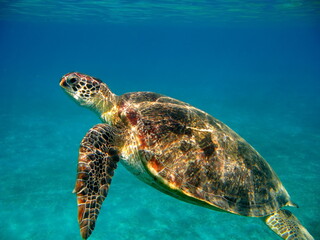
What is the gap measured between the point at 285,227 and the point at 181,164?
208 cm

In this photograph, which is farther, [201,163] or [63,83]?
[63,83]

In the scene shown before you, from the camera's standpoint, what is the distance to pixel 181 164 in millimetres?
3023

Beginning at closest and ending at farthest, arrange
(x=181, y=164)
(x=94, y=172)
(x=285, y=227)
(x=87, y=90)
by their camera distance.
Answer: (x=94, y=172) < (x=181, y=164) < (x=285, y=227) < (x=87, y=90)

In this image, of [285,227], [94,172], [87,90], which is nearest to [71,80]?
[87,90]

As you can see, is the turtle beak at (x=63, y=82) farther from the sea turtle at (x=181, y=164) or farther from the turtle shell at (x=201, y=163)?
the turtle shell at (x=201, y=163)

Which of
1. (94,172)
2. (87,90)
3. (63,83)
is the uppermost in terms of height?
(63,83)

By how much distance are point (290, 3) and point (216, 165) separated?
23.6m

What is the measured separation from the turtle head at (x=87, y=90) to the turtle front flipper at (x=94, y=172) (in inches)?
36.2

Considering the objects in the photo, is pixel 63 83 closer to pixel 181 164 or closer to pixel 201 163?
pixel 181 164

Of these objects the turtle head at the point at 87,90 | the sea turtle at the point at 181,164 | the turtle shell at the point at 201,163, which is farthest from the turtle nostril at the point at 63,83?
the turtle shell at the point at 201,163

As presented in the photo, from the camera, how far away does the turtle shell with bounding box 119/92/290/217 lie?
2.97 m

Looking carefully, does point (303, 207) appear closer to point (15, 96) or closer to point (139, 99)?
point (139, 99)

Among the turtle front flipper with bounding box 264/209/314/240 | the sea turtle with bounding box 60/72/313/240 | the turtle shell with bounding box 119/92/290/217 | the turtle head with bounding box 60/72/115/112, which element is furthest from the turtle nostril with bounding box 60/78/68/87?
the turtle front flipper with bounding box 264/209/314/240

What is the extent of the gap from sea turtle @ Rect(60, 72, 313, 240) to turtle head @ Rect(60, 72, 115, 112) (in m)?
0.52
